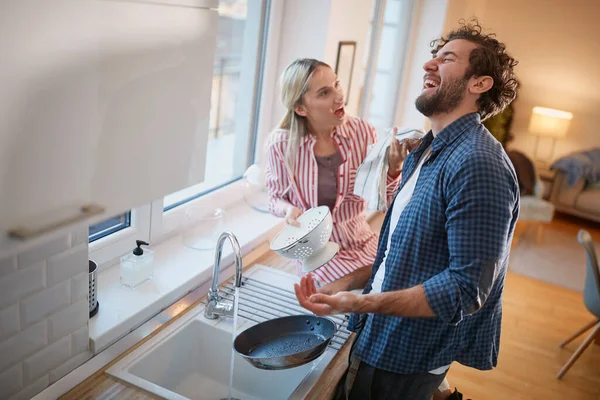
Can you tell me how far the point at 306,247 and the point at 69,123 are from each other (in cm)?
94

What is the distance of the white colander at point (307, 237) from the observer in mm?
1621

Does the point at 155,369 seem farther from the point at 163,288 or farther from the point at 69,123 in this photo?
the point at 69,123

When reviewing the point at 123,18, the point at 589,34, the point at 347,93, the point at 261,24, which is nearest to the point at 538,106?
the point at 589,34

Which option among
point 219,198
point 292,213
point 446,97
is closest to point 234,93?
point 219,198

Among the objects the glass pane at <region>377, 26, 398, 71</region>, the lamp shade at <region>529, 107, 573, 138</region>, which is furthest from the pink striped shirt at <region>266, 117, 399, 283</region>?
the lamp shade at <region>529, 107, 573, 138</region>

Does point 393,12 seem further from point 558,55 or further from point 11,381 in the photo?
point 558,55

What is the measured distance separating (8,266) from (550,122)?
5.92 m

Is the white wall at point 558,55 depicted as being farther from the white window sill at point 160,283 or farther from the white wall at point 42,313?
the white wall at point 42,313

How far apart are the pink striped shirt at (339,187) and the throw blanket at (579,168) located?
4.21 meters

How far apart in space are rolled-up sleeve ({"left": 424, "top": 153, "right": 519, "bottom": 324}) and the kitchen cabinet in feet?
1.84

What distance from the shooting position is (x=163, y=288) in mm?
1744

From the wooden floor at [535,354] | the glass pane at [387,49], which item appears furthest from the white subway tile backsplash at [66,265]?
the glass pane at [387,49]

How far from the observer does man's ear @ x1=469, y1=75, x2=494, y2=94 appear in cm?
137

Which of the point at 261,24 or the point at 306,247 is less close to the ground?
the point at 261,24
